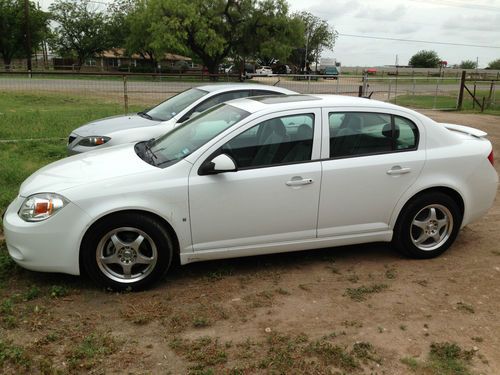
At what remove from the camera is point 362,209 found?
450cm

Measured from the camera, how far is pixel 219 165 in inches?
156

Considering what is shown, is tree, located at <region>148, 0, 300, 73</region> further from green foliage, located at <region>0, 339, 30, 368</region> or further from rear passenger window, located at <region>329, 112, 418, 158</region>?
green foliage, located at <region>0, 339, 30, 368</region>

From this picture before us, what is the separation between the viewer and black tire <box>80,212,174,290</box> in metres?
3.86

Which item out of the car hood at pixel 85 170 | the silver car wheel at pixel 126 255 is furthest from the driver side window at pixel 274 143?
the silver car wheel at pixel 126 255

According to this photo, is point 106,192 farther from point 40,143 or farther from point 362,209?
point 40,143

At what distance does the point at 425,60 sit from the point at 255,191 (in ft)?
339

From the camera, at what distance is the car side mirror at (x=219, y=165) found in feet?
13.0

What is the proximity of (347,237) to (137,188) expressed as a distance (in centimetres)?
197

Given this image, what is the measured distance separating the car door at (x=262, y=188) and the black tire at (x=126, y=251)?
31 centimetres

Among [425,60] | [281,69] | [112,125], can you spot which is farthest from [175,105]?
[425,60]

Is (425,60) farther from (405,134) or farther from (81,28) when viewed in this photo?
(405,134)

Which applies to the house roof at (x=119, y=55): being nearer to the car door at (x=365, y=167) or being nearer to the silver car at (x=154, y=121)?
the silver car at (x=154, y=121)

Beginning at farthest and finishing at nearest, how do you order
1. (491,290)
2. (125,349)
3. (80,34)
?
(80,34) → (491,290) → (125,349)

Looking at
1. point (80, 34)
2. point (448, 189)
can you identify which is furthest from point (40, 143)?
point (80, 34)
